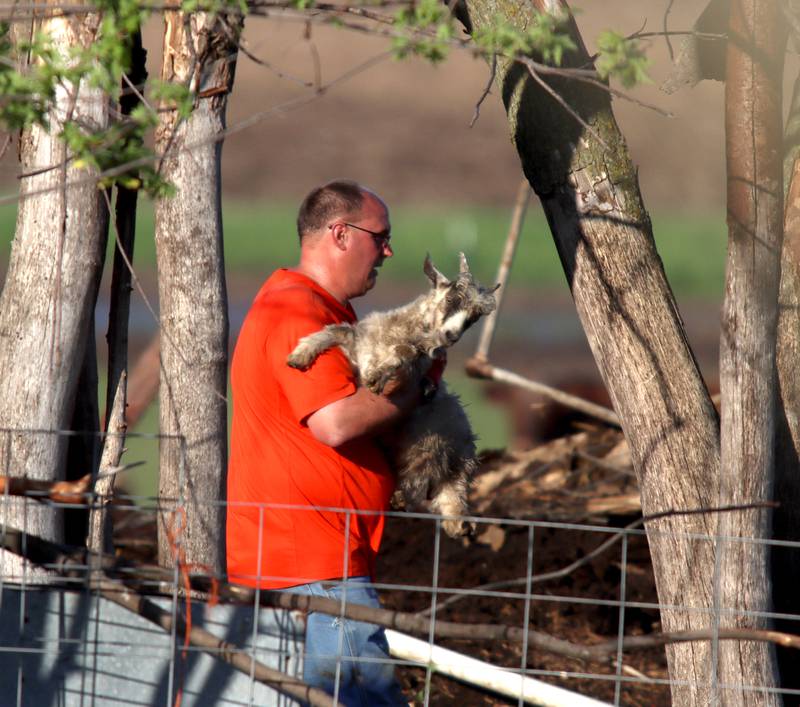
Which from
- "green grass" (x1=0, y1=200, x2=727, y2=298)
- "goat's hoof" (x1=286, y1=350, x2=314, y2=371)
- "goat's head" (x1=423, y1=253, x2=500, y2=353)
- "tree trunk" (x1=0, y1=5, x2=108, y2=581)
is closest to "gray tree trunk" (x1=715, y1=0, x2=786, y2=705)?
"goat's head" (x1=423, y1=253, x2=500, y2=353)

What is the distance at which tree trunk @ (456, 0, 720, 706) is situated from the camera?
479 centimetres

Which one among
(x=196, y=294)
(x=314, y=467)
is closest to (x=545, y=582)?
(x=196, y=294)

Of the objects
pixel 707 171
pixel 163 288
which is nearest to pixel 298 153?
pixel 707 171

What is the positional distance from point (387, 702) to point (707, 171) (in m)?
32.6

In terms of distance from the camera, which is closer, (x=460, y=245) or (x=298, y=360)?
(x=298, y=360)

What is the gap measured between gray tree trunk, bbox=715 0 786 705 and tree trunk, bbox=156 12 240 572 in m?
2.15

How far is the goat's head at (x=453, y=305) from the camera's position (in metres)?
4.91

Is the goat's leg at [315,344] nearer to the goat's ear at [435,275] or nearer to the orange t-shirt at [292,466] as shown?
the orange t-shirt at [292,466]

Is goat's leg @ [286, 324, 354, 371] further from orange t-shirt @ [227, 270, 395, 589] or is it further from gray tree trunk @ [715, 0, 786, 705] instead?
gray tree trunk @ [715, 0, 786, 705]

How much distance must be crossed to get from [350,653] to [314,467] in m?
0.69

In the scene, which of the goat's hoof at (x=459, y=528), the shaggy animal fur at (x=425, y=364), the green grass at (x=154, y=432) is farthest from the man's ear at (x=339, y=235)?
the green grass at (x=154, y=432)

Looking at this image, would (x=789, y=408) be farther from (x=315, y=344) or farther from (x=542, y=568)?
(x=542, y=568)

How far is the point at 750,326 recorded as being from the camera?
4660 millimetres

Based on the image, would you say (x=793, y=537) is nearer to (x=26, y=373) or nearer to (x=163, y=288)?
(x=163, y=288)
